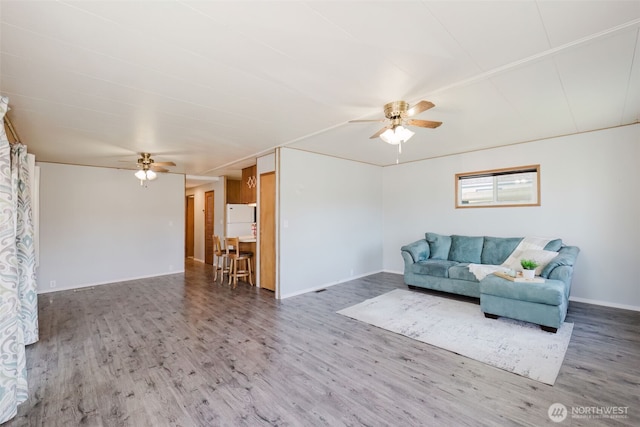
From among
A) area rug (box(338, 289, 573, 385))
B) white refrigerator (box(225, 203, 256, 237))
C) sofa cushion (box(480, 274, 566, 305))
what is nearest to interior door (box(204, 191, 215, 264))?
white refrigerator (box(225, 203, 256, 237))

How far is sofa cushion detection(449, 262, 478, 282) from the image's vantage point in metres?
4.27

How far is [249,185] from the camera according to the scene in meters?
6.26

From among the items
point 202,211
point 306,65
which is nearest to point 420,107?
point 306,65

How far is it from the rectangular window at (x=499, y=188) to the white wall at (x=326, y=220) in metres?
1.89

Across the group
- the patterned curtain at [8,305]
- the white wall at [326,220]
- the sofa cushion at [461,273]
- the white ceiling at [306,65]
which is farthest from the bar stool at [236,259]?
the sofa cushion at [461,273]

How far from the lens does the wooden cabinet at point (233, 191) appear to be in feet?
25.4

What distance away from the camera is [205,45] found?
1.86m

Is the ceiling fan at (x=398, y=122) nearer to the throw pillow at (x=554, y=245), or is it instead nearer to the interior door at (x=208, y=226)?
the throw pillow at (x=554, y=245)

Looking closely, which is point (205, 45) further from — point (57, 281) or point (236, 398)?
point (57, 281)

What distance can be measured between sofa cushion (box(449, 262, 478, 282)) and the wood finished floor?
1188 mm

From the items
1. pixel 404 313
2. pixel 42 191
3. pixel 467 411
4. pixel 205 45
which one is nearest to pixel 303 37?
pixel 205 45

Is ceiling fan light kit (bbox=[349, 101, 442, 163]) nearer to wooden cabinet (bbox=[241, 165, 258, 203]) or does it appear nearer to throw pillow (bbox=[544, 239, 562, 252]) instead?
throw pillow (bbox=[544, 239, 562, 252])

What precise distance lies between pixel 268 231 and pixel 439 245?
10.6 feet

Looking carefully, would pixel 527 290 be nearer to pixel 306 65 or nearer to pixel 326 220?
pixel 326 220
